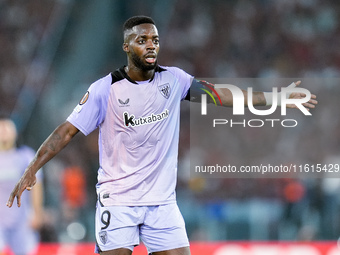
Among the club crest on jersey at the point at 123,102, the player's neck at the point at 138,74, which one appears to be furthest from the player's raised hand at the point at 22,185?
the player's neck at the point at 138,74

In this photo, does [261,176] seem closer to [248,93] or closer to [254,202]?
[254,202]

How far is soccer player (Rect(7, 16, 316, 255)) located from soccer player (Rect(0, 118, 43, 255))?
3.41m

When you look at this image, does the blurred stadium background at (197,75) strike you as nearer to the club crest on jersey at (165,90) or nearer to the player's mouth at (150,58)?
the club crest on jersey at (165,90)

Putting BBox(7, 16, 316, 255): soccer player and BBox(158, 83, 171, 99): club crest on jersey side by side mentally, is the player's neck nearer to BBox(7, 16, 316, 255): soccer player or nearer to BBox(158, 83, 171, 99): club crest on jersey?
BBox(7, 16, 316, 255): soccer player

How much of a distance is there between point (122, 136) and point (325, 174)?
21.9ft

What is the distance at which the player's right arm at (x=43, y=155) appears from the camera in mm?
4707

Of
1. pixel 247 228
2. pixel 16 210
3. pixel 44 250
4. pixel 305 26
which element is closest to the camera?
pixel 16 210

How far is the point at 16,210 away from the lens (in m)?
8.18

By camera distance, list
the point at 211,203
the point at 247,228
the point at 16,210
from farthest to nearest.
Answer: the point at 211,203
the point at 247,228
the point at 16,210

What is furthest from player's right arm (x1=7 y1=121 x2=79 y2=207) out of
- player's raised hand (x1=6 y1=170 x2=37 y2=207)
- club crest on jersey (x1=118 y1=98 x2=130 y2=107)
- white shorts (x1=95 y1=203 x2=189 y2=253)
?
white shorts (x1=95 y1=203 x2=189 y2=253)

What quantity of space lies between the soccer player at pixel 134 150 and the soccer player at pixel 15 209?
11.2ft

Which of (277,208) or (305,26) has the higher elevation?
(305,26)

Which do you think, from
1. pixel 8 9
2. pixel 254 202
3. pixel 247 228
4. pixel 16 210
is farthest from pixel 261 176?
pixel 8 9

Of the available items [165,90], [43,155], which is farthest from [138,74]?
[43,155]
